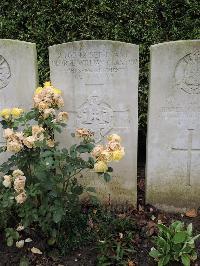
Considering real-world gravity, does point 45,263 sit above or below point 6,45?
below

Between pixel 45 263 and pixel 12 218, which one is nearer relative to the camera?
Answer: pixel 45 263

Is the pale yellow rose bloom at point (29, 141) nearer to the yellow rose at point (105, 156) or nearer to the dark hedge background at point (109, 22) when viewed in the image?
the yellow rose at point (105, 156)

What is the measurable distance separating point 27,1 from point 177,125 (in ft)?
8.29

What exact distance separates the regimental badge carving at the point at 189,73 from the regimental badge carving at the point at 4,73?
138cm

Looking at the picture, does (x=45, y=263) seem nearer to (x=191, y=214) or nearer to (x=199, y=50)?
(x=191, y=214)

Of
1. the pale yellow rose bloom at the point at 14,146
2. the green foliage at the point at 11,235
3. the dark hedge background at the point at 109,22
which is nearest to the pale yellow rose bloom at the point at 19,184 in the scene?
the pale yellow rose bloom at the point at 14,146

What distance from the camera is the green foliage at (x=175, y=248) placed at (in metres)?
3.22

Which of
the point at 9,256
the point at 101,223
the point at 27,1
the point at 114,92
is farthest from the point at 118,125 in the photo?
the point at 27,1

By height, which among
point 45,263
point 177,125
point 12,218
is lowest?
point 45,263

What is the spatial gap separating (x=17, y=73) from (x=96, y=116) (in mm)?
750

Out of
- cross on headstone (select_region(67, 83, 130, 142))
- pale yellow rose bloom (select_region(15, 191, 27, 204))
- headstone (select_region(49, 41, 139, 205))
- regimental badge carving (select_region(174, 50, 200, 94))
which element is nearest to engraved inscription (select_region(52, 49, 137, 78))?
headstone (select_region(49, 41, 139, 205))

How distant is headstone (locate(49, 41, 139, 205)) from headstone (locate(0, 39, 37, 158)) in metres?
0.17

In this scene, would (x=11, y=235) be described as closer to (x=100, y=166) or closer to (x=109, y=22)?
(x=100, y=166)

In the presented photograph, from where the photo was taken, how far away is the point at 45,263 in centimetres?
350
